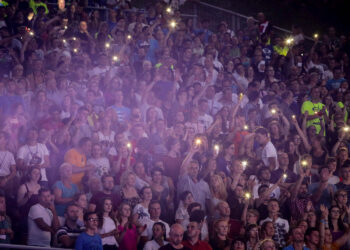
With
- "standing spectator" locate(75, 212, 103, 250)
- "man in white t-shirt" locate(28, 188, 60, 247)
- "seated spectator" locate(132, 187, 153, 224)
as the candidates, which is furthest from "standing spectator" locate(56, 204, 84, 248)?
"seated spectator" locate(132, 187, 153, 224)

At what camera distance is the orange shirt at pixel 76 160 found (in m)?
7.11

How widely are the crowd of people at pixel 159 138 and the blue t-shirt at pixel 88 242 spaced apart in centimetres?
1

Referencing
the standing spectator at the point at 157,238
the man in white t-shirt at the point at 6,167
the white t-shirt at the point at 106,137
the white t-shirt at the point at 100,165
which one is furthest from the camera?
the white t-shirt at the point at 106,137

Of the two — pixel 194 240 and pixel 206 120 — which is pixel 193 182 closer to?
pixel 194 240

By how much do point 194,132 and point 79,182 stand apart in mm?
2371

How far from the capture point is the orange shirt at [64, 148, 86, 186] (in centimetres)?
711

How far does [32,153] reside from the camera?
7.06 meters

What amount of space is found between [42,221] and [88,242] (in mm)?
722

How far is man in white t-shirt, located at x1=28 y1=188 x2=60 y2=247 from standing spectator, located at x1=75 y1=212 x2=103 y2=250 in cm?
50

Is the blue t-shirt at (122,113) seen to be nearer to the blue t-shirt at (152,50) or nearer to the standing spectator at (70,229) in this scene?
the blue t-shirt at (152,50)

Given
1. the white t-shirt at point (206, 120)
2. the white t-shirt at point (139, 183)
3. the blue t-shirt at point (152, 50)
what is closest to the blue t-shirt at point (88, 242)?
the white t-shirt at point (139, 183)

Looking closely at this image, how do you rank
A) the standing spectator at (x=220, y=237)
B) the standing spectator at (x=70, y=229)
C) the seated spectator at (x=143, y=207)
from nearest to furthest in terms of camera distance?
the standing spectator at (x=70, y=229)
the standing spectator at (x=220, y=237)
the seated spectator at (x=143, y=207)

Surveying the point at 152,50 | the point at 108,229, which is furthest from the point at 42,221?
the point at 152,50

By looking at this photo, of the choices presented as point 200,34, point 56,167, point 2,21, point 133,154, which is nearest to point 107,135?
point 133,154
